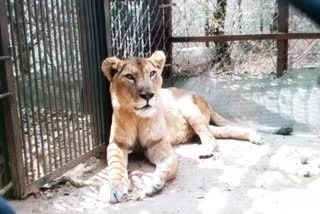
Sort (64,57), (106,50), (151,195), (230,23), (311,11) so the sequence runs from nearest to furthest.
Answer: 1. (311,11)
2. (151,195)
3. (64,57)
4. (106,50)
5. (230,23)

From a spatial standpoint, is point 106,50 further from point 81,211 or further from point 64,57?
point 81,211

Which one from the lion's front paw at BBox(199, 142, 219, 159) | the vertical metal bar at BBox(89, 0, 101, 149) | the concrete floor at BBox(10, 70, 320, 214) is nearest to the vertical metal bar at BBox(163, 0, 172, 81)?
the concrete floor at BBox(10, 70, 320, 214)

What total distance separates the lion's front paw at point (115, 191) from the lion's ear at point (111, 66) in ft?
3.41

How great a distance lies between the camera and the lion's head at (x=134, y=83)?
382 cm

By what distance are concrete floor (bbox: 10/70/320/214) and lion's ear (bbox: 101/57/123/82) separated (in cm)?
82

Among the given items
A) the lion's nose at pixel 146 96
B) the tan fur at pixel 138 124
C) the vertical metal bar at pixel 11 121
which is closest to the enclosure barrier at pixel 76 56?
the vertical metal bar at pixel 11 121

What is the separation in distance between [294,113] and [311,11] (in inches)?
210

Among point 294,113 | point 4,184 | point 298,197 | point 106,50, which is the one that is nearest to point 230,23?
point 294,113

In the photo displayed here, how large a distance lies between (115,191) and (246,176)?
1103mm

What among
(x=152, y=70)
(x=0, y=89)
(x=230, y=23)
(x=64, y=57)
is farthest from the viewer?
(x=230, y=23)

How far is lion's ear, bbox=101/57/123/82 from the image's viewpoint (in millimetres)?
3982

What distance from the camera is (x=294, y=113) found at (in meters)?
5.63

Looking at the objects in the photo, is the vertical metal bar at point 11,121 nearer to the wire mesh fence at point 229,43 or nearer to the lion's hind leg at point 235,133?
the lion's hind leg at point 235,133

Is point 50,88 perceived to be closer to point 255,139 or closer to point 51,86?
point 51,86
